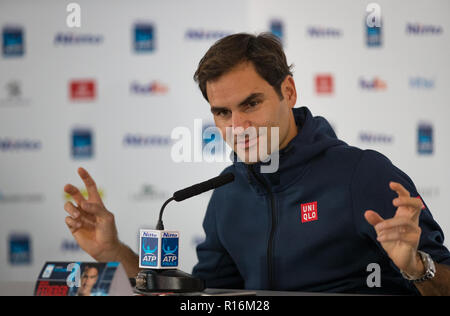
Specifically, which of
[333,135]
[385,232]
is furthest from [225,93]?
[385,232]

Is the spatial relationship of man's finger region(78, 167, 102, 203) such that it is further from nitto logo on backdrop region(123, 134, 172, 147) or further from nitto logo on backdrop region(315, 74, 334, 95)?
nitto logo on backdrop region(315, 74, 334, 95)

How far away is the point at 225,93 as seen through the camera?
1.35 meters

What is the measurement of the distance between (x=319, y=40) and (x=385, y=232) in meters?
2.52

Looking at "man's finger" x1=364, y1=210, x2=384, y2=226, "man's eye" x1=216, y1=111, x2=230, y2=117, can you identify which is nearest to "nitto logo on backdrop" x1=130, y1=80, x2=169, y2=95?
"man's eye" x1=216, y1=111, x2=230, y2=117

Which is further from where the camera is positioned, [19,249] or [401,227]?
[19,249]

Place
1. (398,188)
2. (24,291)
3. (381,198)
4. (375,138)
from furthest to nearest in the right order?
(375,138) < (381,198) < (24,291) < (398,188)

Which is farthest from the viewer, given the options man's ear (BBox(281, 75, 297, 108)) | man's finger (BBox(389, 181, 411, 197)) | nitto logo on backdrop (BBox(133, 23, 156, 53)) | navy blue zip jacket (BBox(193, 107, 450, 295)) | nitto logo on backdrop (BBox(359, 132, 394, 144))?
nitto logo on backdrop (BBox(133, 23, 156, 53))

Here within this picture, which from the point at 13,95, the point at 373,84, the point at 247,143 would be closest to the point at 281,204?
the point at 247,143

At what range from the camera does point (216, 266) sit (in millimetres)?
1484

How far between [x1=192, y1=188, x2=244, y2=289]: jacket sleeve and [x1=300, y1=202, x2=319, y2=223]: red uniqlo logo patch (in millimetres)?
281

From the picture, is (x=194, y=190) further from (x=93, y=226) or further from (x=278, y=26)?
(x=278, y=26)

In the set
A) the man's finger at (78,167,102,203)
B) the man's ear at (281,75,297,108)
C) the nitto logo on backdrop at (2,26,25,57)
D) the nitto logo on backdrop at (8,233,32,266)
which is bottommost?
the nitto logo on backdrop at (8,233,32,266)

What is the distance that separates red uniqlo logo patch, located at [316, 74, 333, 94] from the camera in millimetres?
3260

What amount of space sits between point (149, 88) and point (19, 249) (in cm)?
130
